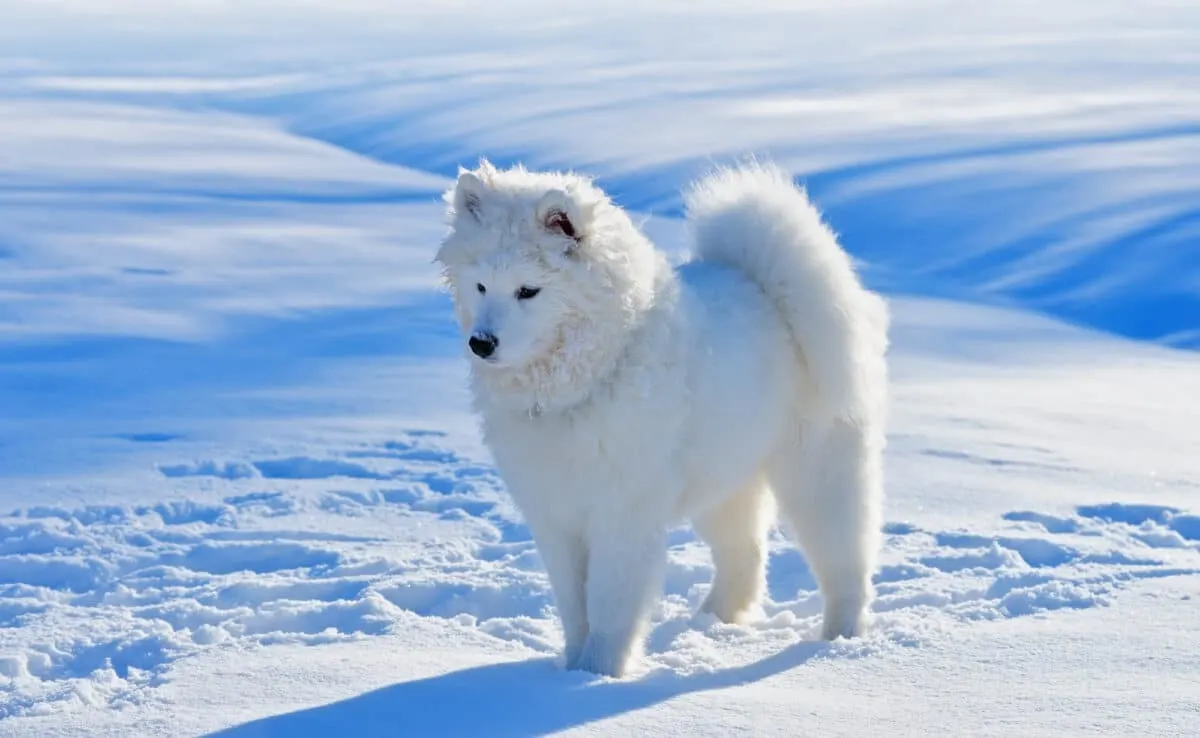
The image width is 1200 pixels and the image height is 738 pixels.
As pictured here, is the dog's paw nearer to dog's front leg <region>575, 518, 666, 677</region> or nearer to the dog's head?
dog's front leg <region>575, 518, 666, 677</region>

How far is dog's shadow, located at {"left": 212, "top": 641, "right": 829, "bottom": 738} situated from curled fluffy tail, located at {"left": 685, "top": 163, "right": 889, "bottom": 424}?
1054 millimetres

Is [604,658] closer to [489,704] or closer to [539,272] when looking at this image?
[489,704]

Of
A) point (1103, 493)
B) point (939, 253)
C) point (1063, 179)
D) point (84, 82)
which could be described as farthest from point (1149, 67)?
point (84, 82)

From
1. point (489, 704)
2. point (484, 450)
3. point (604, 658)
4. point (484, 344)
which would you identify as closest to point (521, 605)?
point (604, 658)

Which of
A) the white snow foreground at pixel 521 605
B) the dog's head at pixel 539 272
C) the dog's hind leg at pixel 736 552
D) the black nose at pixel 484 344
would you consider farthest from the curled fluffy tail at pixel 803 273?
the black nose at pixel 484 344

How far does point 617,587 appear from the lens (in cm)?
439

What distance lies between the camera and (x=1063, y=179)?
621 inches

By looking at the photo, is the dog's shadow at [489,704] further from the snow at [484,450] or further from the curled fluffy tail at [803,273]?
the curled fluffy tail at [803,273]

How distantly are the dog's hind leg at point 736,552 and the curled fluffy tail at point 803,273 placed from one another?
0.58 meters

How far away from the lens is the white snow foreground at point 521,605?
3928 mm

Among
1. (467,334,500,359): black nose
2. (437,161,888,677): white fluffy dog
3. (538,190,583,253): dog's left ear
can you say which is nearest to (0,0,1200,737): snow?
(437,161,888,677): white fluffy dog

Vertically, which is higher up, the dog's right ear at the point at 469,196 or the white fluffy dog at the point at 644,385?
the dog's right ear at the point at 469,196

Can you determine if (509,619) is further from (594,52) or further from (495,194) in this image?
(594,52)

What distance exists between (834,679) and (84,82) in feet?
123
